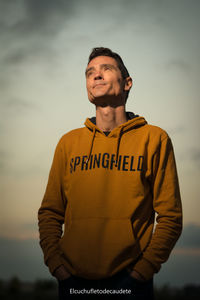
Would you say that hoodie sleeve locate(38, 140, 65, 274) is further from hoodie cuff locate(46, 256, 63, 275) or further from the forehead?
the forehead

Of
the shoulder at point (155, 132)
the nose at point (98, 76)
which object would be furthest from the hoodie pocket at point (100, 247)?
the nose at point (98, 76)

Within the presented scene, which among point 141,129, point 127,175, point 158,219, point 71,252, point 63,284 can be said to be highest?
point 141,129

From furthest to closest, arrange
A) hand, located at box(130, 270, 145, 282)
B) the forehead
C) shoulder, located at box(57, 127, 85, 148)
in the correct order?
shoulder, located at box(57, 127, 85, 148)
the forehead
hand, located at box(130, 270, 145, 282)

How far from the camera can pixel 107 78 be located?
8.04 feet

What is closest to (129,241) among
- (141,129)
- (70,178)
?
(70,178)

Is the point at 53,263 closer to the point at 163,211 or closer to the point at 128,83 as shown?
the point at 163,211

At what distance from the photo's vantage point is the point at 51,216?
8.05ft

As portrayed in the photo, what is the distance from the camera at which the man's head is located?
2.43m

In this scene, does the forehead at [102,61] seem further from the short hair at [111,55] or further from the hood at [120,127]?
the hood at [120,127]

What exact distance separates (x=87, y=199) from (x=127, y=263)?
17.7 inches

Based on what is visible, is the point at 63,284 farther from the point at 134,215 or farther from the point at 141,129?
the point at 141,129

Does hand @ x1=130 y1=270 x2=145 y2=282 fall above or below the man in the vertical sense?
below

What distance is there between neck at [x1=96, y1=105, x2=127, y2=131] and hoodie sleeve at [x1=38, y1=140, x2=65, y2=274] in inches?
14.6

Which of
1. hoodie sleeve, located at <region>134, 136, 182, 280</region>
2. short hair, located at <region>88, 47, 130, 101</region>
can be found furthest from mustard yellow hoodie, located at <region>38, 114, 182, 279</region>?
short hair, located at <region>88, 47, 130, 101</region>
